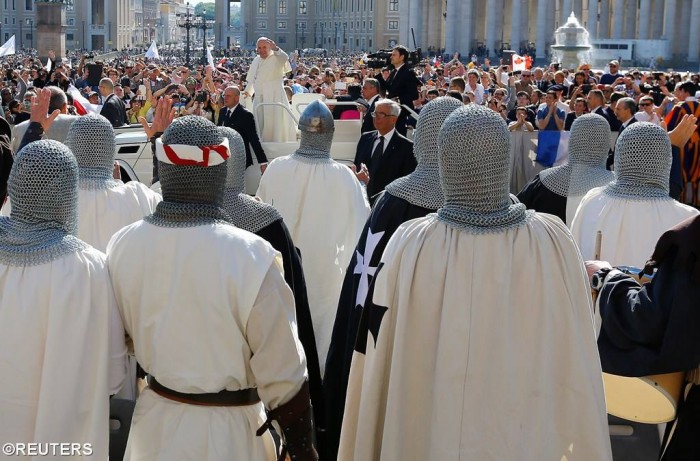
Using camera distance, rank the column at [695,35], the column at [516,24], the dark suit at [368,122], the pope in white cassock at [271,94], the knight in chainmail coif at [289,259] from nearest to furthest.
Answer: the knight in chainmail coif at [289,259] → the dark suit at [368,122] → the pope in white cassock at [271,94] → the column at [695,35] → the column at [516,24]

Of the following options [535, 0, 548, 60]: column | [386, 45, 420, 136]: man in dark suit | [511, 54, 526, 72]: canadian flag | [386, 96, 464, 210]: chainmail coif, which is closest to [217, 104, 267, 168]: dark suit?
[386, 45, 420, 136]: man in dark suit

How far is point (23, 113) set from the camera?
15477 millimetres

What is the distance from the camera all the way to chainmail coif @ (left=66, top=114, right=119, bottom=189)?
9.09 m

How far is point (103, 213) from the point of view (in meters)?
5.38

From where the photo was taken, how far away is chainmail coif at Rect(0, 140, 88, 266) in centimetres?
370

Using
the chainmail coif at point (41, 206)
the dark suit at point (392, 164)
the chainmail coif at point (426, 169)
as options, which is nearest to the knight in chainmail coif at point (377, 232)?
the chainmail coif at point (426, 169)

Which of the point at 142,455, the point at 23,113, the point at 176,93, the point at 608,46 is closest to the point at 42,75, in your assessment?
the point at 176,93

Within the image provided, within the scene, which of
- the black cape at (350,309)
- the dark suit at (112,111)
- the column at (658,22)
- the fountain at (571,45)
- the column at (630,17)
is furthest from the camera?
the column at (630,17)

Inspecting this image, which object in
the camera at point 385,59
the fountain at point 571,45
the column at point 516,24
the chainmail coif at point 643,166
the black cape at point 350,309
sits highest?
the column at point 516,24

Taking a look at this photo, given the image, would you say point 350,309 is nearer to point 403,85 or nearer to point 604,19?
point 403,85

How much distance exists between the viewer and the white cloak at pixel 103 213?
5.38 metres

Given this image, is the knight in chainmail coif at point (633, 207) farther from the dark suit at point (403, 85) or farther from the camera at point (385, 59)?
the camera at point (385, 59)

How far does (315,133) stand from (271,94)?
641cm

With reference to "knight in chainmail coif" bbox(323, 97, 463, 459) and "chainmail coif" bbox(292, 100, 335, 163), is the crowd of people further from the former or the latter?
"chainmail coif" bbox(292, 100, 335, 163)
